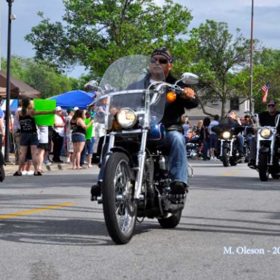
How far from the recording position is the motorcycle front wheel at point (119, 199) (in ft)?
21.2

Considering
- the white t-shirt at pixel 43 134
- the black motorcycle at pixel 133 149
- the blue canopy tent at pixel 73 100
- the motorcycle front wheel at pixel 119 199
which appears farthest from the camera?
the blue canopy tent at pixel 73 100

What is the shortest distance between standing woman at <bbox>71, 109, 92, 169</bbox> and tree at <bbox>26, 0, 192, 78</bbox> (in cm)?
2435

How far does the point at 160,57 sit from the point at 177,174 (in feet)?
3.83

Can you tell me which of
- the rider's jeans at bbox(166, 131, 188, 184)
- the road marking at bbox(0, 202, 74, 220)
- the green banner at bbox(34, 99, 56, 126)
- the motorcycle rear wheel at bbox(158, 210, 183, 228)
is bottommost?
the road marking at bbox(0, 202, 74, 220)

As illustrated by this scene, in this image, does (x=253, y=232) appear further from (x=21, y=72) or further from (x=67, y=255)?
(x=21, y=72)

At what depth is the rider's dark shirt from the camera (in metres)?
7.49

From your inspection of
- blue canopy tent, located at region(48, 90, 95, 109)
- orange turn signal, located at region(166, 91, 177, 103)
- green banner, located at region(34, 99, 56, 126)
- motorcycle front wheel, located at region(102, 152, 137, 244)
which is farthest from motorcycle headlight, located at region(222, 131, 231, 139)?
motorcycle front wheel, located at region(102, 152, 137, 244)

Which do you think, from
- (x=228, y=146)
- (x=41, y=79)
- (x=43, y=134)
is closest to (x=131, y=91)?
(x=43, y=134)

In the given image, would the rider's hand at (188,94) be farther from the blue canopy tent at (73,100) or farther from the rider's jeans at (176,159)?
the blue canopy tent at (73,100)

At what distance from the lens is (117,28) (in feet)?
154

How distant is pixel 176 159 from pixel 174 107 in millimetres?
536

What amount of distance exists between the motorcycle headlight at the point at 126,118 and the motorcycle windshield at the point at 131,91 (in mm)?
128

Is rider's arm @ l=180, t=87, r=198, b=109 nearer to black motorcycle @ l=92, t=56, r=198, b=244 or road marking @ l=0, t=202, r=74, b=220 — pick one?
black motorcycle @ l=92, t=56, r=198, b=244

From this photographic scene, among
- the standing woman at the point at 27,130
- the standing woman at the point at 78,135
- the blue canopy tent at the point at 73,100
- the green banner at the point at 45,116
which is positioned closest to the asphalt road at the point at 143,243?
the standing woman at the point at 27,130
